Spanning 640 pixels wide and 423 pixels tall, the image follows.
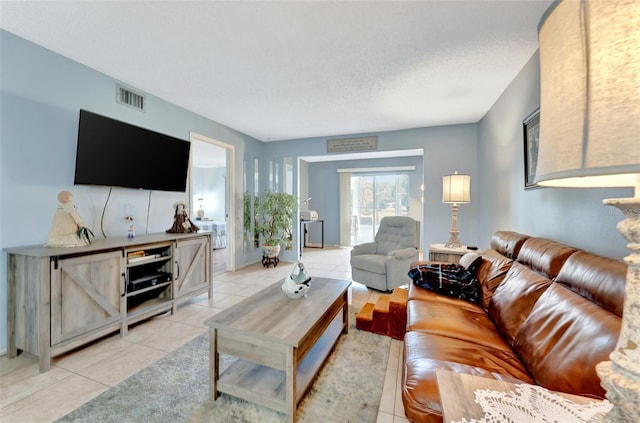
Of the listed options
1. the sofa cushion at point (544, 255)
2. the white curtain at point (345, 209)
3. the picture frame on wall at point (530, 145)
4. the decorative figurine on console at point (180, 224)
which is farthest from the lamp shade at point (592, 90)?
the white curtain at point (345, 209)

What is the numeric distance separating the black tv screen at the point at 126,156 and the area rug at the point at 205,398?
1.80 meters

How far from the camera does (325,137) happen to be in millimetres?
4938

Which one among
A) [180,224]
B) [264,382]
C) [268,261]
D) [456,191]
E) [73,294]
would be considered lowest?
[264,382]

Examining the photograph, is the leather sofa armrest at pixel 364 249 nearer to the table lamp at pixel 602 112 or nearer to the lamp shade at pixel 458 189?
the lamp shade at pixel 458 189

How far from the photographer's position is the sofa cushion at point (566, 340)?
917 mm

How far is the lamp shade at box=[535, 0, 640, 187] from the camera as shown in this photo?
1.34ft

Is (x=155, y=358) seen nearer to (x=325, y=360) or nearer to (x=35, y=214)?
(x=325, y=360)

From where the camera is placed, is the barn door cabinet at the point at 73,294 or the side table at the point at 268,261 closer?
the barn door cabinet at the point at 73,294

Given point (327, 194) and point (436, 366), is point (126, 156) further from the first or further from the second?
point (327, 194)

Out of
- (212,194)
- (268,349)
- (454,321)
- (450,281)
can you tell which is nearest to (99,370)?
(268,349)

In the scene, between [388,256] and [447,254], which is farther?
[388,256]

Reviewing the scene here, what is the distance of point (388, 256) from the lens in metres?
3.44

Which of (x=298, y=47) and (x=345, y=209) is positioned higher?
(x=298, y=47)

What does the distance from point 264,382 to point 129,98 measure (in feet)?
10.3
